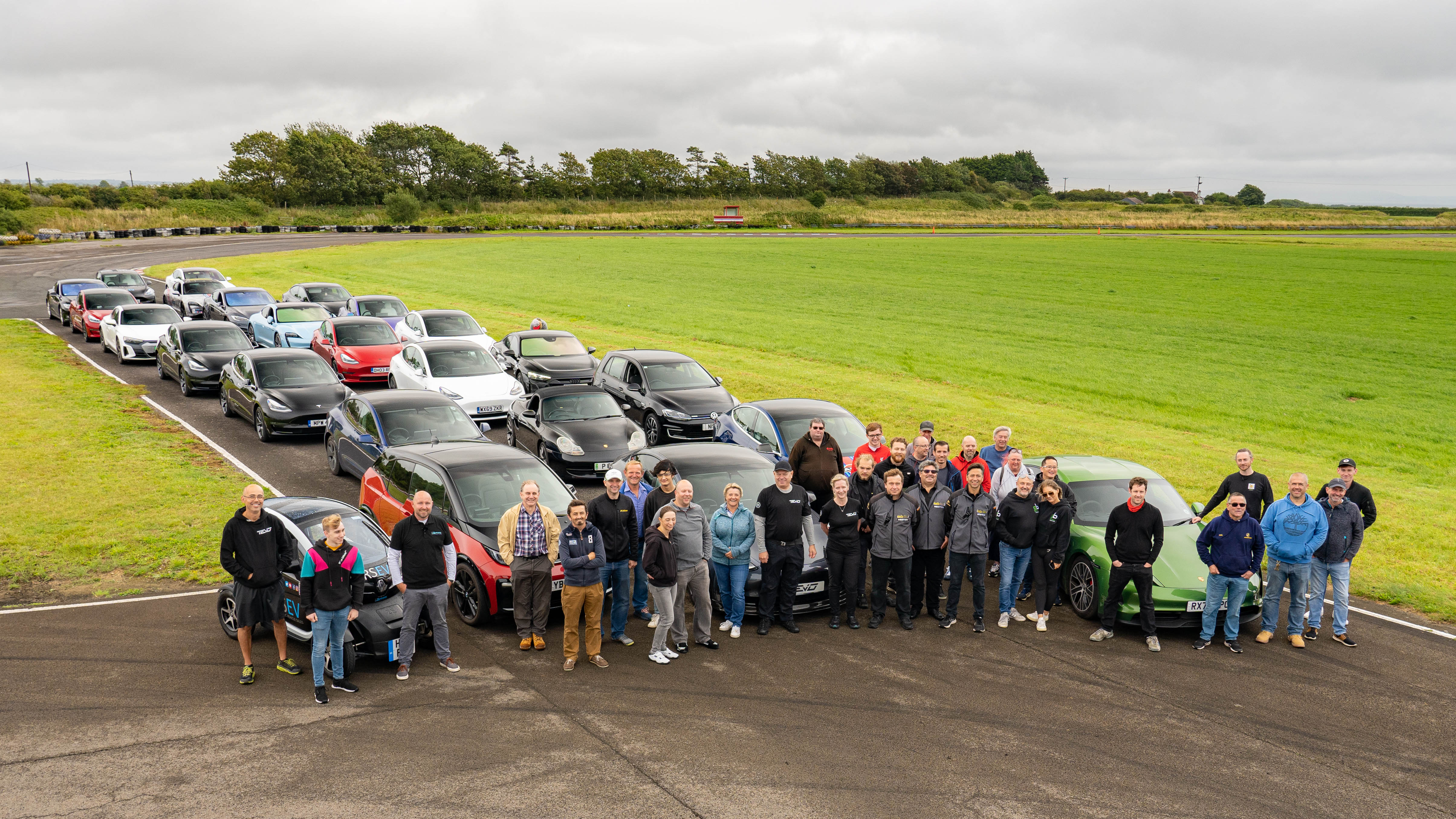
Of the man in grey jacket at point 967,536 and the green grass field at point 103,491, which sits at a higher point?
the man in grey jacket at point 967,536

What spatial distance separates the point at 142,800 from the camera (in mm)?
6344

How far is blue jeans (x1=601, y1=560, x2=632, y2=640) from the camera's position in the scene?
9.55 m

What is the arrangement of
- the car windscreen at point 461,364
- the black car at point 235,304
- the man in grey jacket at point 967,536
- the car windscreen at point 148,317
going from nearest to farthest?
the man in grey jacket at point 967,536
the car windscreen at point 461,364
the car windscreen at point 148,317
the black car at point 235,304

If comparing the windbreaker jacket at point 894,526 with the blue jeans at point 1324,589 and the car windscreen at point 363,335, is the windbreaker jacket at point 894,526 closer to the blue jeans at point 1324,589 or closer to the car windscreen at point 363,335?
the blue jeans at point 1324,589

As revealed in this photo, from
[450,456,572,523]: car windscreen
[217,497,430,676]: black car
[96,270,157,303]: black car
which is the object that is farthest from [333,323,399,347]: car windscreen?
[96,270,157,303]: black car

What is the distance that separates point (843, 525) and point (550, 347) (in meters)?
14.2

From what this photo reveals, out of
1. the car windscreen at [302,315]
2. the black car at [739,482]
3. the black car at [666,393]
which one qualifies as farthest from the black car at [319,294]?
the black car at [739,482]

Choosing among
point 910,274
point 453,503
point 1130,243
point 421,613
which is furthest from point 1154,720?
point 1130,243

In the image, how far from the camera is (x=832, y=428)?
1491cm

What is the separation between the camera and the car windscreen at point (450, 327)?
24750 millimetres

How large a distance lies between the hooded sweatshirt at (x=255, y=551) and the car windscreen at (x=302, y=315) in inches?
781

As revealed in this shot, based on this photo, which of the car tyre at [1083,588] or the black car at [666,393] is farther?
the black car at [666,393]

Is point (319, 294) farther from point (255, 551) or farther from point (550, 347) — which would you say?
point (255, 551)

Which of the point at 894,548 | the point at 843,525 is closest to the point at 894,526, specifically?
the point at 894,548
